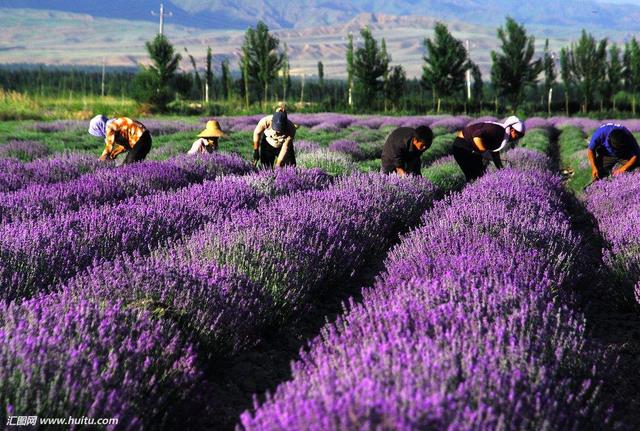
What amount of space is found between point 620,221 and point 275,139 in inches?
177

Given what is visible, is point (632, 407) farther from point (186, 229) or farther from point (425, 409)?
point (186, 229)

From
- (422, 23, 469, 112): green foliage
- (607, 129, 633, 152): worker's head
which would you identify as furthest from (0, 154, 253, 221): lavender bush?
(422, 23, 469, 112): green foliage

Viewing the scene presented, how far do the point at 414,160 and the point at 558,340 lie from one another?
5620 millimetres

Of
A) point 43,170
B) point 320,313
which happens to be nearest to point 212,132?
point 43,170

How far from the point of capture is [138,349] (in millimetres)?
2256

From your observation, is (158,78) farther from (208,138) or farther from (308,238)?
(308,238)

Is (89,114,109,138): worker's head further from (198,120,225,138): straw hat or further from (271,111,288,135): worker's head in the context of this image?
(271,111,288,135): worker's head

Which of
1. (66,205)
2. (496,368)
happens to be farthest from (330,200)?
(496,368)

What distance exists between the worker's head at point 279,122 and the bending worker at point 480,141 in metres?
2.21

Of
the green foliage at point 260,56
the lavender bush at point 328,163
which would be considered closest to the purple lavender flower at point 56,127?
the lavender bush at point 328,163

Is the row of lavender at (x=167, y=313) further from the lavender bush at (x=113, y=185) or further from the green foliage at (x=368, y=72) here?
the green foliage at (x=368, y=72)

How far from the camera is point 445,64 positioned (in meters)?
43.8

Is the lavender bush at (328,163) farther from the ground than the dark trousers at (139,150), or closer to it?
closer to it

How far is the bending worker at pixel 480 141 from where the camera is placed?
761 centimetres
